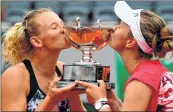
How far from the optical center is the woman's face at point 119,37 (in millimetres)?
1237

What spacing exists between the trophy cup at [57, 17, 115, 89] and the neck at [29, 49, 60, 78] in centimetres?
9

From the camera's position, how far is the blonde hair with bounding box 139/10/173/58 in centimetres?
121

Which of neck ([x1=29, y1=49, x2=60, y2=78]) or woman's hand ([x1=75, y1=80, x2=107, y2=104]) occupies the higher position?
neck ([x1=29, y1=49, x2=60, y2=78])

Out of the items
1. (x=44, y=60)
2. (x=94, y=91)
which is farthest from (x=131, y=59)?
(x=44, y=60)

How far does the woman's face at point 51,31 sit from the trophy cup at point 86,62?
0.14 ft

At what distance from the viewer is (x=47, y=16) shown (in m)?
1.31

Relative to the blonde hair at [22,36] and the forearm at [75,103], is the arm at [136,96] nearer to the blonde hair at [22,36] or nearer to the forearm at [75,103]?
the forearm at [75,103]

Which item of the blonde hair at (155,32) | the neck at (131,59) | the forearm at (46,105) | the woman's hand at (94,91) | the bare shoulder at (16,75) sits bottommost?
the forearm at (46,105)

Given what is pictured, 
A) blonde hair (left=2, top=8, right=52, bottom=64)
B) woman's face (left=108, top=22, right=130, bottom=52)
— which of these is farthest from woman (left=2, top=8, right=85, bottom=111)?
woman's face (left=108, top=22, right=130, bottom=52)

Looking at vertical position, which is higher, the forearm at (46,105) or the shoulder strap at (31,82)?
the shoulder strap at (31,82)

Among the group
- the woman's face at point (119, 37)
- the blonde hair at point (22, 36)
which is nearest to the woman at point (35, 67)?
the blonde hair at point (22, 36)

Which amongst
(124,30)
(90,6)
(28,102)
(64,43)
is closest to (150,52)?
(124,30)

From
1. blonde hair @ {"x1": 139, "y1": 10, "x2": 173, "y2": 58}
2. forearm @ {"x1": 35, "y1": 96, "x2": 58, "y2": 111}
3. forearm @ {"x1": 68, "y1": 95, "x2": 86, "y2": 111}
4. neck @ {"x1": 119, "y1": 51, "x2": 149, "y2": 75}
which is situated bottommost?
forearm @ {"x1": 68, "y1": 95, "x2": 86, "y2": 111}

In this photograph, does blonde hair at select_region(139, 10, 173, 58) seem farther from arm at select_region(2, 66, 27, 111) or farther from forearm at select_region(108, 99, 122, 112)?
arm at select_region(2, 66, 27, 111)
